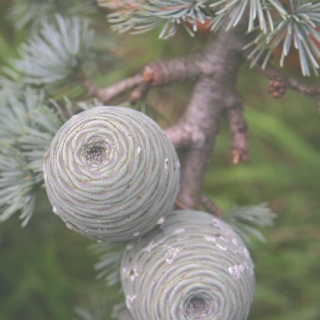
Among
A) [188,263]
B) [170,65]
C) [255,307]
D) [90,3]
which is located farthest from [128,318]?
[255,307]

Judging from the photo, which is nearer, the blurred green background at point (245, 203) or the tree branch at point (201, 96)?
the tree branch at point (201, 96)

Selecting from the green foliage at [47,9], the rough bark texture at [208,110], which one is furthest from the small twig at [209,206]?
the green foliage at [47,9]

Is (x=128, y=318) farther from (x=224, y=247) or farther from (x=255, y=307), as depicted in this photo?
(x=255, y=307)

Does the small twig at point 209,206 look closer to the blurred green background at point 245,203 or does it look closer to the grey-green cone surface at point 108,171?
the grey-green cone surface at point 108,171

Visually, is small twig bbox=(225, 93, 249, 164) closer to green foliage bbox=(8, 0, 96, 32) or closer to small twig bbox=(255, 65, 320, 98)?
small twig bbox=(255, 65, 320, 98)

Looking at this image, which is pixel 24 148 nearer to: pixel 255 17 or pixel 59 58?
pixel 59 58

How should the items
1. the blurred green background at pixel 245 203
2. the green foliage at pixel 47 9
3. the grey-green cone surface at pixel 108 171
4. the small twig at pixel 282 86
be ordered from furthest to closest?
the blurred green background at pixel 245 203 < the green foliage at pixel 47 9 < the small twig at pixel 282 86 < the grey-green cone surface at pixel 108 171
